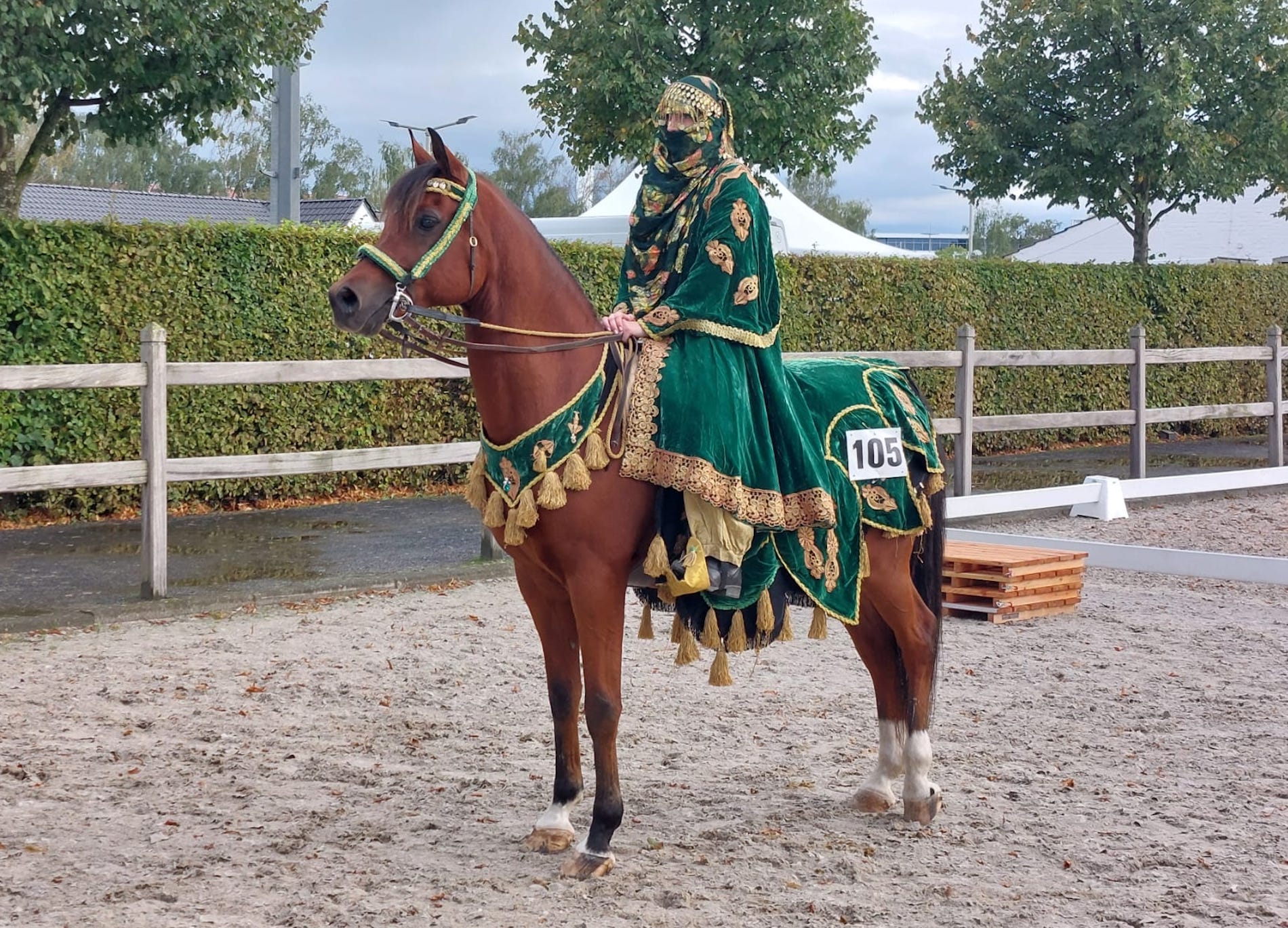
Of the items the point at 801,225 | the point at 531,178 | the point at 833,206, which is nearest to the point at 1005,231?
the point at 833,206

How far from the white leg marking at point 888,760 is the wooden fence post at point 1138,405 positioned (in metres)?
8.72

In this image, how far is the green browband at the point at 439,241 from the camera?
3.52 m

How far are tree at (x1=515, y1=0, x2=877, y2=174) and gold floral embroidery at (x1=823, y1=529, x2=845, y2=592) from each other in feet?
32.4

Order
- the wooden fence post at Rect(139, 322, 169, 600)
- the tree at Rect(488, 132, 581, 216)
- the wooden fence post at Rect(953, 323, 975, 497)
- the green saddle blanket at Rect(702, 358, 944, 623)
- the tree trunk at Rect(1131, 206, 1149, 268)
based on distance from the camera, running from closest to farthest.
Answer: the green saddle blanket at Rect(702, 358, 944, 623)
the wooden fence post at Rect(139, 322, 169, 600)
the wooden fence post at Rect(953, 323, 975, 497)
the tree trunk at Rect(1131, 206, 1149, 268)
the tree at Rect(488, 132, 581, 216)

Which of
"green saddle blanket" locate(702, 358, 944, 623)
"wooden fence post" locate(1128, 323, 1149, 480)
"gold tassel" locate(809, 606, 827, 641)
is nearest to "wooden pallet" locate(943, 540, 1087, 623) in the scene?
"green saddle blanket" locate(702, 358, 944, 623)

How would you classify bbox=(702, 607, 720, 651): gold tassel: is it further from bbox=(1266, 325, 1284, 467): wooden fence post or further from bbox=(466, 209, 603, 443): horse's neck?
bbox=(1266, 325, 1284, 467): wooden fence post

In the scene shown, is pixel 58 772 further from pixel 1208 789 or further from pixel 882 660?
pixel 1208 789

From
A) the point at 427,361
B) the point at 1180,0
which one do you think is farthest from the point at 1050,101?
the point at 427,361

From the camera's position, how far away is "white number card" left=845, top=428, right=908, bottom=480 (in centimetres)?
432

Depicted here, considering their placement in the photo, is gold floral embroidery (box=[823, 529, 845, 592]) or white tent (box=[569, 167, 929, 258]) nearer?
gold floral embroidery (box=[823, 529, 845, 592])

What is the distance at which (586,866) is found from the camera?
3.73 metres

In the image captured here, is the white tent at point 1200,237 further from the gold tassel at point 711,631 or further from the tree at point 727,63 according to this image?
the gold tassel at point 711,631

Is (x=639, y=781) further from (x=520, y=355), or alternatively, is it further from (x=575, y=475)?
(x=520, y=355)

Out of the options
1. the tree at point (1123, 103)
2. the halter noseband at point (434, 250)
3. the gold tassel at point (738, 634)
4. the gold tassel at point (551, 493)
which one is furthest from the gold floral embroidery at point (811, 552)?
the tree at point (1123, 103)
